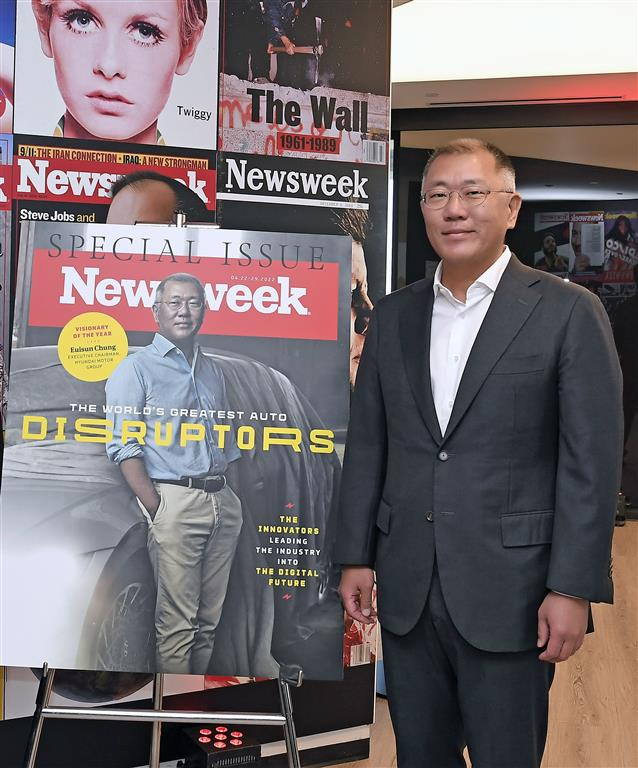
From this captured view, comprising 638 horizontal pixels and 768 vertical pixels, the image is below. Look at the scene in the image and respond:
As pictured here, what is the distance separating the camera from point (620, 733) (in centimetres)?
316

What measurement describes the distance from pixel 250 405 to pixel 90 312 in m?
0.43

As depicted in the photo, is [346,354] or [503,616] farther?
[346,354]

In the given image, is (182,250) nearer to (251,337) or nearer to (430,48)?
(251,337)

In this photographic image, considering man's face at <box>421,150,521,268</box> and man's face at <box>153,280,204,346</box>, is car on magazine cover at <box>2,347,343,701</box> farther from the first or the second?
man's face at <box>421,150,521,268</box>

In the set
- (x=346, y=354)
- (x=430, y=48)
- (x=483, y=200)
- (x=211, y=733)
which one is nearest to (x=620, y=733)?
(x=211, y=733)

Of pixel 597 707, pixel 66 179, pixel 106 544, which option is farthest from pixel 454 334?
pixel 597 707

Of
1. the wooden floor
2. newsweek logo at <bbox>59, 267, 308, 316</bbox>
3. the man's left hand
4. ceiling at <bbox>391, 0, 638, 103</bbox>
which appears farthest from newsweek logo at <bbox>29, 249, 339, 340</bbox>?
ceiling at <bbox>391, 0, 638, 103</bbox>

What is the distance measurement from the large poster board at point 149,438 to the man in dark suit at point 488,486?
210 millimetres

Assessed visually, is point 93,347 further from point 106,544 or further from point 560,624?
point 560,624

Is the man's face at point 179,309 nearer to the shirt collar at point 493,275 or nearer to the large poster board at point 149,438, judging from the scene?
the large poster board at point 149,438

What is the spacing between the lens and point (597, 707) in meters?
3.41

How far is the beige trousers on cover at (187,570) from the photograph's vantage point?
1998 millimetres

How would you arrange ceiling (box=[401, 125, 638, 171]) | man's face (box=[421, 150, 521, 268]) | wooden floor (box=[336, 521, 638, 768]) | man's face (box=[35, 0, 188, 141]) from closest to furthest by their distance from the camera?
man's face (box=[421, 150, 521, 268]) < man's face (box=[35, 0, 188, 141]) < wooden floor (box=[336, 521, 638, 768]) < ceiling (box=[401, 125, 638, 171])

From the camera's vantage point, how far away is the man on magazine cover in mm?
2000
